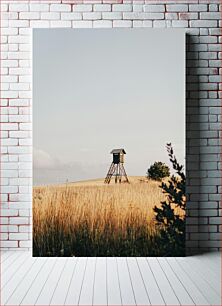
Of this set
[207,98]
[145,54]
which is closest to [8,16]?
[145,54]

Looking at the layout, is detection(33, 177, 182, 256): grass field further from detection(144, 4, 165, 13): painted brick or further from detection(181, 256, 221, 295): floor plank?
detection(144, 4, 165, 13): painted brick

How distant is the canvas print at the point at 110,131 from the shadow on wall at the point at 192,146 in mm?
139

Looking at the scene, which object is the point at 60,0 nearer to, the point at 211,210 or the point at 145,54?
the point at 145,54

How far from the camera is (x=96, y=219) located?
557cm

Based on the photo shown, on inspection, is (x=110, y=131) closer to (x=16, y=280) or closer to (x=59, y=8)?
(x=59, y=8)

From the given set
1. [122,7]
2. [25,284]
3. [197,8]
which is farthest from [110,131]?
[25,284]

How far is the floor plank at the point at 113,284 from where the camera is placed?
414 centimetres

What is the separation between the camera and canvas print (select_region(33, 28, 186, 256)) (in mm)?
5594

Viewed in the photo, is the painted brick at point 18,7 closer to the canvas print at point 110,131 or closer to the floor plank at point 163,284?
the canvas print at point 110,131

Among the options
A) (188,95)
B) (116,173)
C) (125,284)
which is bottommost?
(125,284)

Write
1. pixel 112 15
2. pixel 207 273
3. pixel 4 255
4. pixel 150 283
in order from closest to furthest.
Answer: pixel 150 283, pixel 207 273, pixel 4 255, pixel 112 15

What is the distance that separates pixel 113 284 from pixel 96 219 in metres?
1.11

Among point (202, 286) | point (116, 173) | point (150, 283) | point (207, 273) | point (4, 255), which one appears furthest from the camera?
point (116, 173)

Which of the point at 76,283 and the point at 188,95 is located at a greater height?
the point at 188,95
